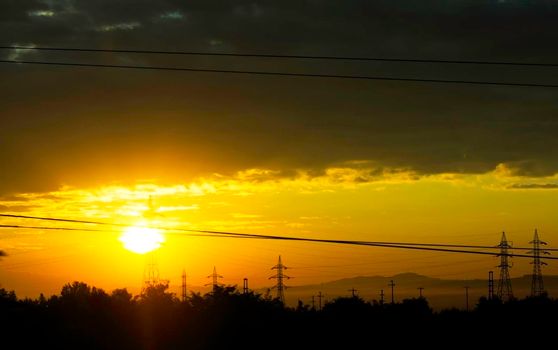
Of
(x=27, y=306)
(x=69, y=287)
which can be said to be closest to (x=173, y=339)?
(x=27, y=306)

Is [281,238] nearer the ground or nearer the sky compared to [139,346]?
nearer the sky

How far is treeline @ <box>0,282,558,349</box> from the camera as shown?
65875 millimetres

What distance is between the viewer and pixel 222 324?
68875 mm

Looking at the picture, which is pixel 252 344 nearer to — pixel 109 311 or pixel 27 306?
pixel 109 311

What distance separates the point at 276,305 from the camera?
77000 mm

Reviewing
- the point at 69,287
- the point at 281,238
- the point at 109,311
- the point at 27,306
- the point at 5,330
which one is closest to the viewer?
the point at 281,238

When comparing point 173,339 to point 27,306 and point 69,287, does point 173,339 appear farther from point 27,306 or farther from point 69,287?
point 69,287

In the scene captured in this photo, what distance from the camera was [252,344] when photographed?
66562mm

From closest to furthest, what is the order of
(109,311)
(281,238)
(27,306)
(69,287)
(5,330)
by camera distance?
(281,238), (5,330), (109,311), (27,306), (69,287)

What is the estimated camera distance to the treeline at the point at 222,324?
65.9 metres

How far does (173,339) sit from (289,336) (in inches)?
362

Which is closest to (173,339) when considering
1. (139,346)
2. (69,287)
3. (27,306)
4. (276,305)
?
(139,346)

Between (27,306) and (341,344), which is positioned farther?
(27,306)

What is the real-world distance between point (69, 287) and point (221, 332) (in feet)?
122
